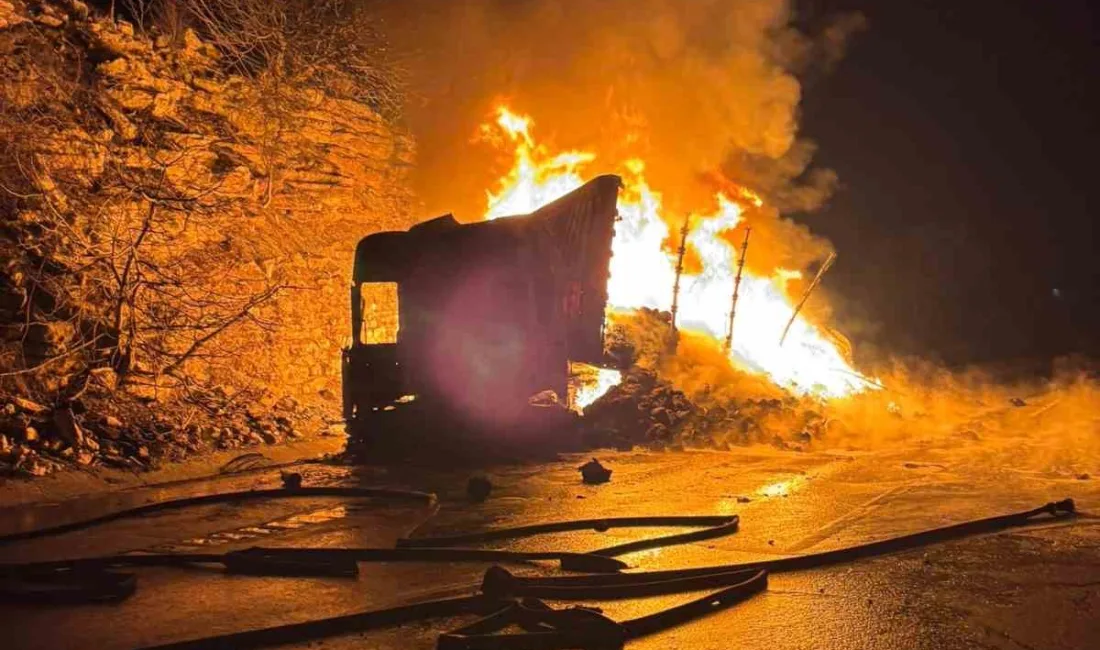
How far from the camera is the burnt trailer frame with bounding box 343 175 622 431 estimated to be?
1213 centimetres

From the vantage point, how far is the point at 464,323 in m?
12.2

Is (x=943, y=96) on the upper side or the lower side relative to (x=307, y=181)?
upper

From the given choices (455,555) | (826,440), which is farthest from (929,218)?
(455,555)

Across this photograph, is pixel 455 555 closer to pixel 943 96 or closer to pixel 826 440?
pixel 826 440

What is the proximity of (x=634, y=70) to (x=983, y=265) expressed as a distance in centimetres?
2017

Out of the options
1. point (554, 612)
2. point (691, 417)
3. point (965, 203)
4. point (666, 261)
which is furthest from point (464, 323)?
point (965, 203)

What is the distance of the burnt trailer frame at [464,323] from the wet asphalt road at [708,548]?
5.17ft

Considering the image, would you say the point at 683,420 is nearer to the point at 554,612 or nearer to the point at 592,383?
the point at 592,383

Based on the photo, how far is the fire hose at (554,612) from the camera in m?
4.43

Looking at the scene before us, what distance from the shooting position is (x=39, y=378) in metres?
10.4

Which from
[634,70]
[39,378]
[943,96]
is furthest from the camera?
[943,96]

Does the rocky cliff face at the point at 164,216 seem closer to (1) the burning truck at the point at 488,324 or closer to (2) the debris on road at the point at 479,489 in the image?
(1) the burning truck at the point at 488,324

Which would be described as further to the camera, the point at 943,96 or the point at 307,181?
the point at 943,96

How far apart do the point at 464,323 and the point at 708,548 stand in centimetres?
633
